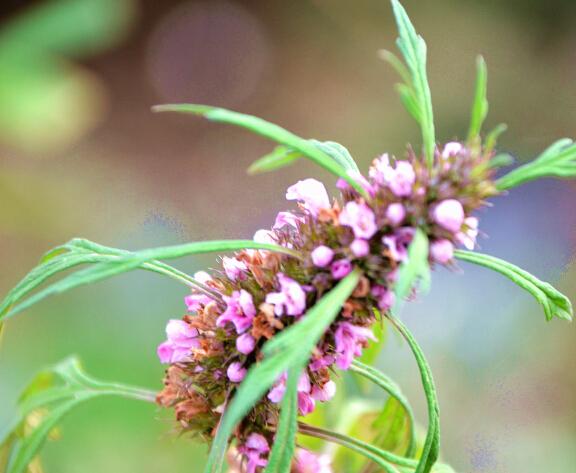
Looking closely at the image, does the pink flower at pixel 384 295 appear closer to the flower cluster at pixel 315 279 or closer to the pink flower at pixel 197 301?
the flower cluster at pixel 315 279

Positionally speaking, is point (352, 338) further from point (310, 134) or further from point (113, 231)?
point (310, 134)

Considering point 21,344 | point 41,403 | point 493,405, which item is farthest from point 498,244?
point 41,403

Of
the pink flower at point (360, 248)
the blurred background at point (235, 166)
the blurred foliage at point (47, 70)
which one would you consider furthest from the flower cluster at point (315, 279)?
the blurred foliage at point (47, 70)

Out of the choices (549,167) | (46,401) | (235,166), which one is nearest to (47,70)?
(235,166)

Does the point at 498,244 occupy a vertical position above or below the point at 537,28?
below

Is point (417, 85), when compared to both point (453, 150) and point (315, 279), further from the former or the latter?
point (315, 279)

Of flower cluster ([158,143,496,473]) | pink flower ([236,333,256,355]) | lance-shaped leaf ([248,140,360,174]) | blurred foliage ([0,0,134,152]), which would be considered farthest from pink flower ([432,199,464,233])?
blurred foliage ([0,0,134,152])
